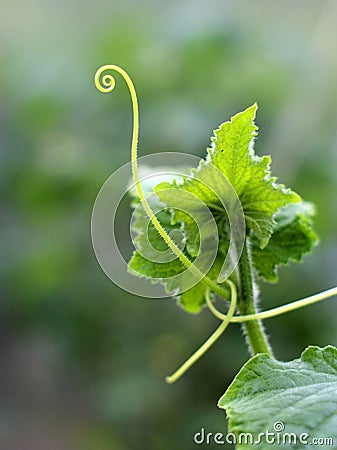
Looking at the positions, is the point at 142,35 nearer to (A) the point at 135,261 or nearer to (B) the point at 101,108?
(B) the point at 101,108

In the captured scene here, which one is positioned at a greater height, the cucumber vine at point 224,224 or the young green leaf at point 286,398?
the cucumber vine at point 224,224

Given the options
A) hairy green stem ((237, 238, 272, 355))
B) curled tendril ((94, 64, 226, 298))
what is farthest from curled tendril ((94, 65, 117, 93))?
hairy green stem ((237, 238, 272, 355))

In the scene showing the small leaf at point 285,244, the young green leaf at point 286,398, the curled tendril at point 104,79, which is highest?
the curled tendril at point 104,79

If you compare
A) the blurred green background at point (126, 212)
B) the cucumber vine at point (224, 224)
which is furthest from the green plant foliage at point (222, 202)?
the blurred green background at point (126, 212)

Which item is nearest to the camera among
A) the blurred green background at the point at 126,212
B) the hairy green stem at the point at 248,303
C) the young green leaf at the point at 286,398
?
the young green leaf at the point at 286,398

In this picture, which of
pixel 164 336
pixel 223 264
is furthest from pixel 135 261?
pixel 164 336

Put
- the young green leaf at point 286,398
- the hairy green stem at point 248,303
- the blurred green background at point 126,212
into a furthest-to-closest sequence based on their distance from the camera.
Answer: the blurred green background at point 126,212, the hairy green stem at point 248,303, the young green leaf at point 286,398

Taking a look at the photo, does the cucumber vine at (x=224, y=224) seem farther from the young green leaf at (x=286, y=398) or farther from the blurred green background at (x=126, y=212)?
the blurred green background at (x=126, y=212)

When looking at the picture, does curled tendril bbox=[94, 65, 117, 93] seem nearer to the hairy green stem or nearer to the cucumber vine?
the cucumber vine
